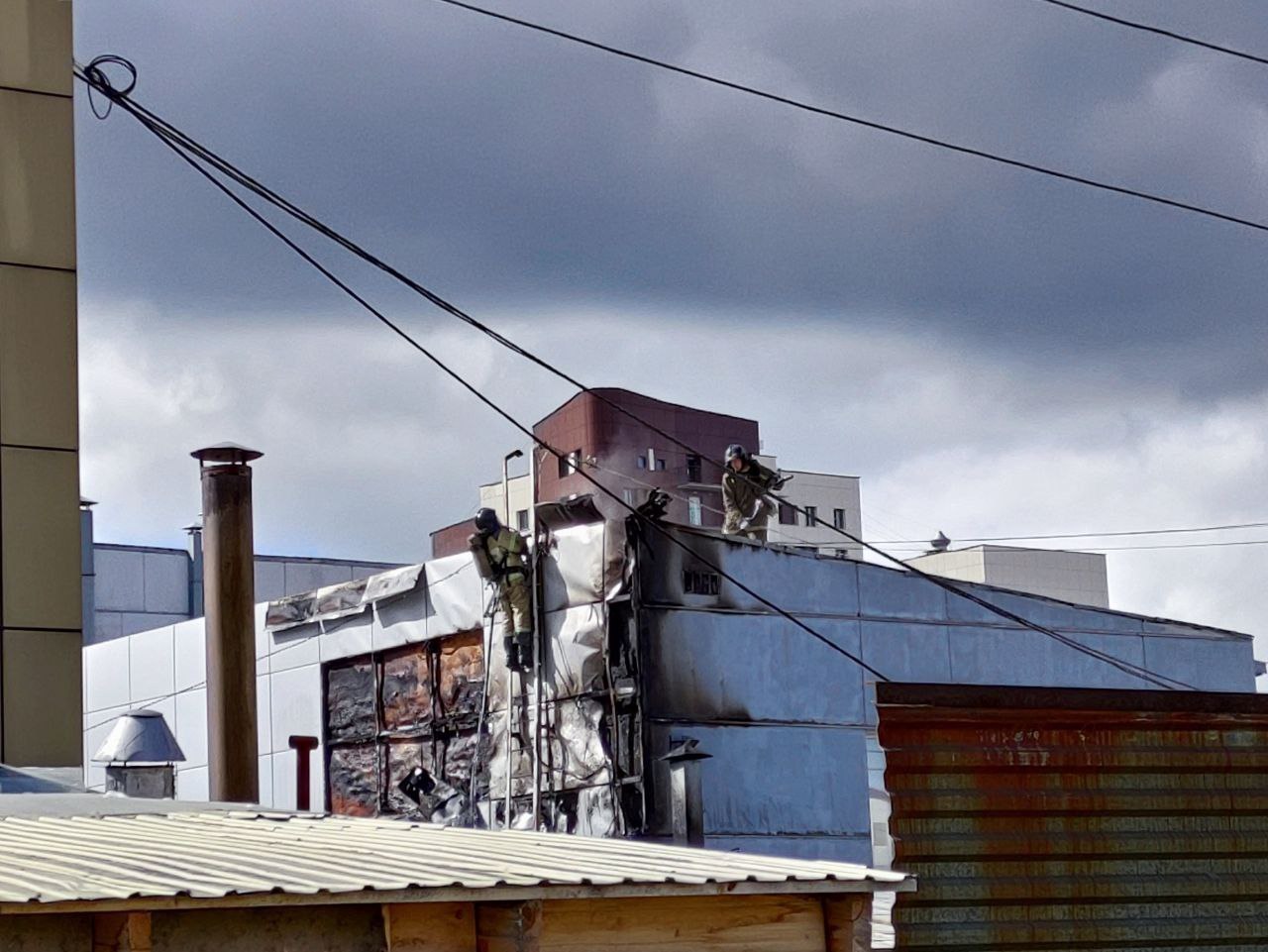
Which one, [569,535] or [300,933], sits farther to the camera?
[569,535]

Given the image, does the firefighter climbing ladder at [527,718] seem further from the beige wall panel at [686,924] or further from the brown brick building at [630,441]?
the brown brick building at [630,441]

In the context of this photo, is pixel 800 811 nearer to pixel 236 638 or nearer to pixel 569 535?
pixel 569 535

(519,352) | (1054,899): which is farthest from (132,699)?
(1054,899)

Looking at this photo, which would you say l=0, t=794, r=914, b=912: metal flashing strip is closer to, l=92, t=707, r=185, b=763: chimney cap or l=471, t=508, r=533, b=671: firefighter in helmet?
l=471, t=508, r=533, b=671: firefighter in helmet

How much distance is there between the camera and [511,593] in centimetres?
2083

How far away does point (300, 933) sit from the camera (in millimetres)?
7125

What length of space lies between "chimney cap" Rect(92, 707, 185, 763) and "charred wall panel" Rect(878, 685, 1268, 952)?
13.0 meters

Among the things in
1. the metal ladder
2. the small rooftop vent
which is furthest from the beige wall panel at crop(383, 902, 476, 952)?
the small rooftop vent

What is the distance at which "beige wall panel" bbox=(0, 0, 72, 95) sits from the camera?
1467cm

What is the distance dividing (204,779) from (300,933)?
848 inches

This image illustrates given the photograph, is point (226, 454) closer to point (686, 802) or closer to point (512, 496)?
point (686, 802)

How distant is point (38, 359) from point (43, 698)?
260 cm

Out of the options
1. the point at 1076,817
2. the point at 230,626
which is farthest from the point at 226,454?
the point at 1076,817

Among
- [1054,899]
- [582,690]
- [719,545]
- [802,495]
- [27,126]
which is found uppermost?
[802,495]
